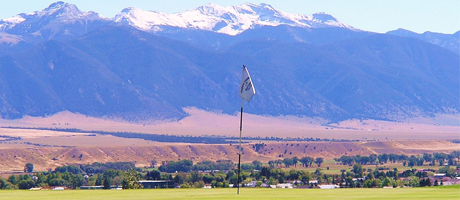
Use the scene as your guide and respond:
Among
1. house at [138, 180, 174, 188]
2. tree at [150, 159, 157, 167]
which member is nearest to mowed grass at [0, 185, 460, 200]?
house at [138, 180, 174, 188]

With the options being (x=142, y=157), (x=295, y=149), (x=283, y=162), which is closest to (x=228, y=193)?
(x=283, y=162)

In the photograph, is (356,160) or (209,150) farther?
(209,150)

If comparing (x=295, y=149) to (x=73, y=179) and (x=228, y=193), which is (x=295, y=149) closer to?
(x=73, y=179)

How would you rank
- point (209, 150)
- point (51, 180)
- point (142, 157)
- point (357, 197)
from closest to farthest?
1. point (357, 197)
2. point (51, 180)
3. point (142, 157)
4. point (209, 150)

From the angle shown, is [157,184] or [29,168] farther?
[29,168]

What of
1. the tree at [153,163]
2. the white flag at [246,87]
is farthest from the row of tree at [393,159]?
the white flag at [246,87]

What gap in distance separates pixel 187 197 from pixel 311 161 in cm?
13293

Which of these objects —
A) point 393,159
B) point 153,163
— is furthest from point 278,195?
point 393,159

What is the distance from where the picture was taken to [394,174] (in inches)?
4289

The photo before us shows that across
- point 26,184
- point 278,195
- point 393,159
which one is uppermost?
point 393,159

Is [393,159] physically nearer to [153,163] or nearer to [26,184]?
[153,163]

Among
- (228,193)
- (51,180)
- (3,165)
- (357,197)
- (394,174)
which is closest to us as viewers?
(357,197)

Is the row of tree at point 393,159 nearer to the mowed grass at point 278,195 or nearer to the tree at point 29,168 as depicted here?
the tree at point 29,168

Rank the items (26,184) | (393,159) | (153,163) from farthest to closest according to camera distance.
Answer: (153,163) < (393,159) < (26,184)
